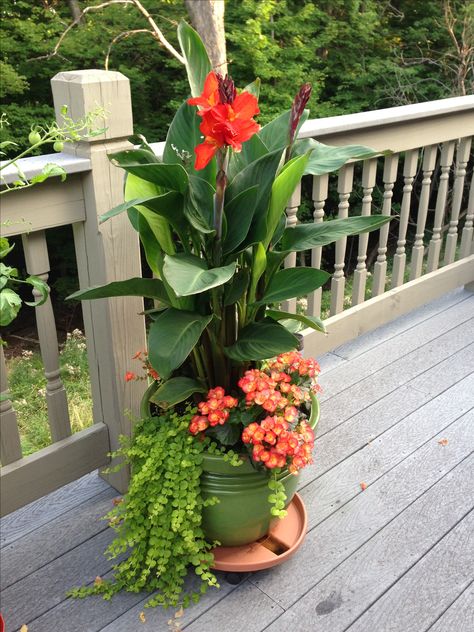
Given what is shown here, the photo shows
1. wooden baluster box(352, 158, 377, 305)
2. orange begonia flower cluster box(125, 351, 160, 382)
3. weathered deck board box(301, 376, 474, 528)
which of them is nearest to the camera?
orange begonia flower cluster box(125, 351, 160, 382)

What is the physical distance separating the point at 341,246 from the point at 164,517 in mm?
1363

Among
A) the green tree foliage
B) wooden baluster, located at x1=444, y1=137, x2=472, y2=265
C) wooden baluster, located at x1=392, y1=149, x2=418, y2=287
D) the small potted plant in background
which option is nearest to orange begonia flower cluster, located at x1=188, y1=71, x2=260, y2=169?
the small potted plant in background

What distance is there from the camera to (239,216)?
146 centimetres

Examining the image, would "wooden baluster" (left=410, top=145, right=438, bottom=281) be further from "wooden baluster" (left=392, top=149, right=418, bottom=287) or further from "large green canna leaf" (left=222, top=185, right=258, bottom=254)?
"large green canna leaf" (left=222, top=185, right=258, bottom=254)

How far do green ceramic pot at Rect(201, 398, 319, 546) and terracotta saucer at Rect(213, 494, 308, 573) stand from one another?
0.14 feet

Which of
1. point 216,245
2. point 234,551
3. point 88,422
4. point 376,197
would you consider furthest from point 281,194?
point 376,197

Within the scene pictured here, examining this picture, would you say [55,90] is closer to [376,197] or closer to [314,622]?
[314,622]

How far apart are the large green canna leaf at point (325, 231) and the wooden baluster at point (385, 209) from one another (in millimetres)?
949

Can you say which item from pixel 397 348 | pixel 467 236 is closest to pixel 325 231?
pixel 397 348

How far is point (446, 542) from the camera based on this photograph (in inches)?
68.7

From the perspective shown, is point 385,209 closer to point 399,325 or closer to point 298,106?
point 399,325

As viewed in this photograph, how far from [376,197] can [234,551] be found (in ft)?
24.6

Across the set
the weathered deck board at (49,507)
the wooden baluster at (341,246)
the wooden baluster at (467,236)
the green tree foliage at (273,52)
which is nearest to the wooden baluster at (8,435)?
the weathered deck board at (49,507)

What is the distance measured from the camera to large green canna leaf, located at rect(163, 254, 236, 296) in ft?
4.02
